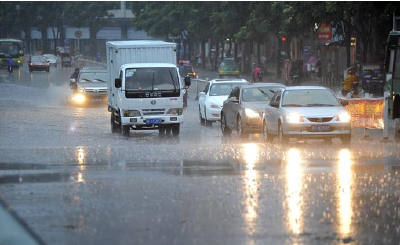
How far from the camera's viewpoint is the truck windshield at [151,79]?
83.4 ft

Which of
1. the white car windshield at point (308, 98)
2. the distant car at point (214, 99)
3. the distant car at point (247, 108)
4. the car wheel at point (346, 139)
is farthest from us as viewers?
the distant car at point (214, 99)

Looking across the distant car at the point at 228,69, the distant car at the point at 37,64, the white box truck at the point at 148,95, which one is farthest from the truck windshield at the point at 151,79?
the distant car at the point at 37,64

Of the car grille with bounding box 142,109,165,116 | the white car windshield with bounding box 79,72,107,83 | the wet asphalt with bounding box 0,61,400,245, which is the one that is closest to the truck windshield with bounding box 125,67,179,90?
the car grille with bounding box 142,109,165,116

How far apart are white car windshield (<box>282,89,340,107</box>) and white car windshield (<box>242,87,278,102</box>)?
3.04 meters

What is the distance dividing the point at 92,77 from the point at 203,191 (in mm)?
31556

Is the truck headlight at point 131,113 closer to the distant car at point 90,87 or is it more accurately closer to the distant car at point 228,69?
the distant car at point 90,87

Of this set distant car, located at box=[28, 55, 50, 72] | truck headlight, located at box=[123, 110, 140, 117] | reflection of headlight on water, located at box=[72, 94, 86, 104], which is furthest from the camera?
distant car, located at box=[28, 55, 50, 72]

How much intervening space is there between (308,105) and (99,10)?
11364cm

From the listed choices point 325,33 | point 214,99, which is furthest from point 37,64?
point 214,99

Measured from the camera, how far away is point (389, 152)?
18719mm

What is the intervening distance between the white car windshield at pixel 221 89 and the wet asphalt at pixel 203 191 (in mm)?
7767

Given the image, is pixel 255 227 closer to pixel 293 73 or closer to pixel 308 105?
pixel 308 105

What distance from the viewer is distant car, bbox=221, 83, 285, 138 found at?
24359 mm

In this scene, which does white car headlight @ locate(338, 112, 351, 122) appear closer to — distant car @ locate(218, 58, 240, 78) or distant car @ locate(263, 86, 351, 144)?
distant car @ locate(263, 86, 351, 144)
